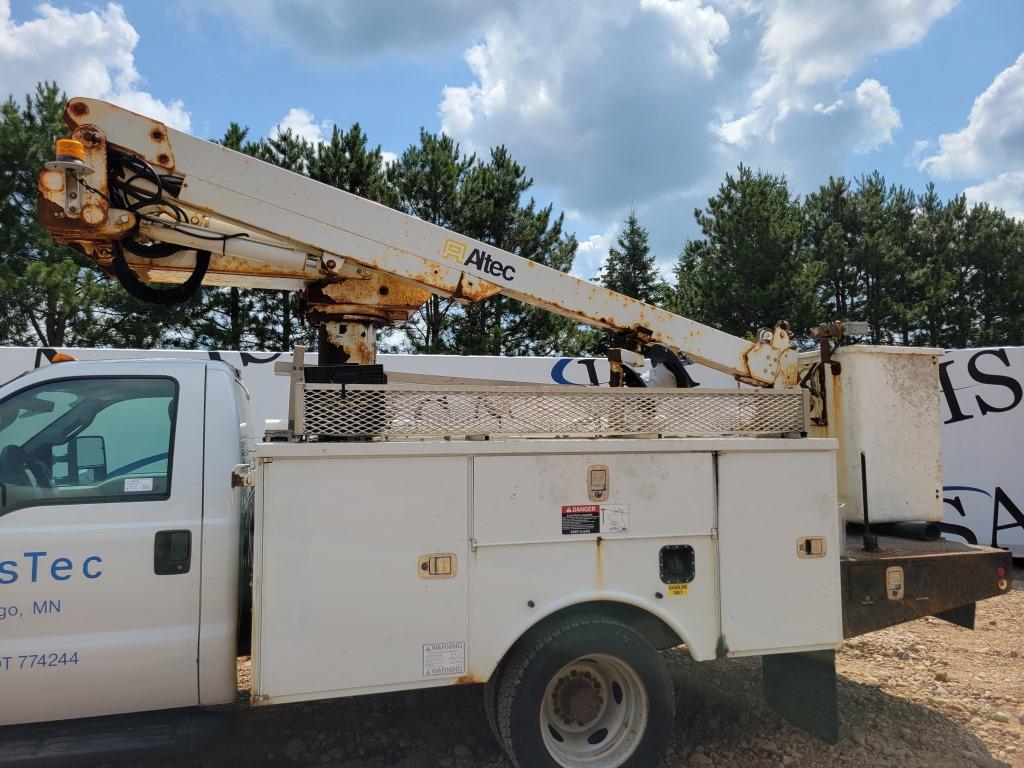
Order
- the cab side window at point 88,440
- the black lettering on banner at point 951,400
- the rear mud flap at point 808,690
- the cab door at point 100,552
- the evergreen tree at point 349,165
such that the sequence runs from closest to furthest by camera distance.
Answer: the cab door at point 100,552
the cab side window at point 88,440
the rear mud flap at point 808,690
the black lettering on banner at point 951,400
the evergreen tree at point 349,165

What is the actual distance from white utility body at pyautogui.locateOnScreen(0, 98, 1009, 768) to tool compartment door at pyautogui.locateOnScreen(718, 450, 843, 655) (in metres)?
0.01

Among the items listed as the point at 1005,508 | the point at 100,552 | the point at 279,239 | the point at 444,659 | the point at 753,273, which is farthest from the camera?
the point at 753,273

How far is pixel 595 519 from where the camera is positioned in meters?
3.07

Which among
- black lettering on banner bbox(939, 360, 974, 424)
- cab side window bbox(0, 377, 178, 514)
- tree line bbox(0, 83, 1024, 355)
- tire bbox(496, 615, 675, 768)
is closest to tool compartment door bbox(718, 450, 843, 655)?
tire bbox(496, 615, 675, 768)

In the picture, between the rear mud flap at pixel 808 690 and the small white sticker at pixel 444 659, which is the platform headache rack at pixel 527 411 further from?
the rear mud flap at pixel 808 690

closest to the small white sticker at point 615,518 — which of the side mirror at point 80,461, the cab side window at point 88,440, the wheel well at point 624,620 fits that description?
the wheel well at point 624,620

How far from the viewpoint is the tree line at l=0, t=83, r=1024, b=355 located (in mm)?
18750

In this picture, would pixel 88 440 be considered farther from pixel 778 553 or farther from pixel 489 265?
pixel 778 553

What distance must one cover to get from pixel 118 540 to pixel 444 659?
142 centimetres

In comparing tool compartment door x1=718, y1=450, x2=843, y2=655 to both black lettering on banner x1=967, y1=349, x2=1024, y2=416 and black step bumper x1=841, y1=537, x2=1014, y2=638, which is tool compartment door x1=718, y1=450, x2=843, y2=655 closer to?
black step bumper x1=841, y1=537, x2=1014, y2=638

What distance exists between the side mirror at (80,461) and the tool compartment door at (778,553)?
2.82 metres

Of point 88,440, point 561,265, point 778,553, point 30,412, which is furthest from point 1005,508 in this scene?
point 561,265

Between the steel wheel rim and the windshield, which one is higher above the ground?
the windshield

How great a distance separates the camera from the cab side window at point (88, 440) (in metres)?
2.87
